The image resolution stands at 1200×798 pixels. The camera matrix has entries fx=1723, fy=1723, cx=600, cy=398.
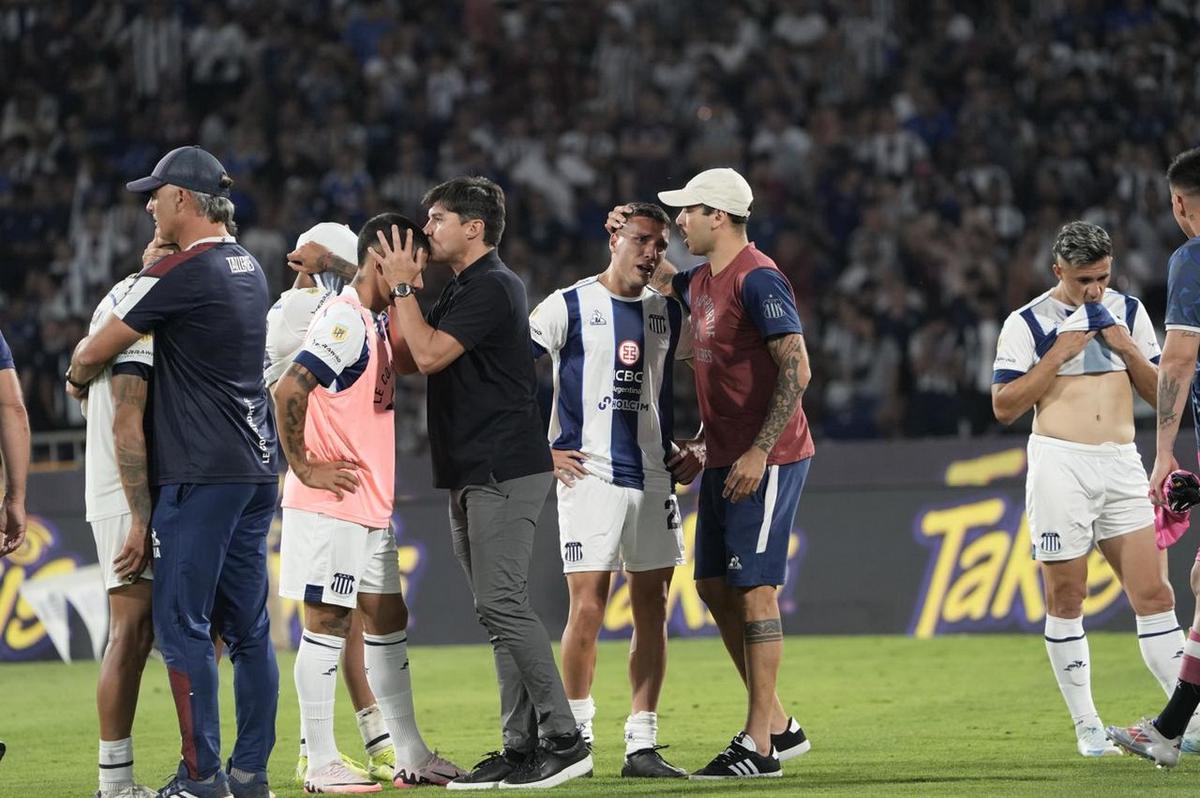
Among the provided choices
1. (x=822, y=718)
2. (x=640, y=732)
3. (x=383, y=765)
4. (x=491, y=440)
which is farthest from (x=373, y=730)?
(x=822, y=718)

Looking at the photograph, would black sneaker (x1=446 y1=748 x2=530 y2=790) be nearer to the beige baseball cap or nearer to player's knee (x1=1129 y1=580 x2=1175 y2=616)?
the beige baseball cap

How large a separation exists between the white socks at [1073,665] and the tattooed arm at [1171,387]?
3.20ft

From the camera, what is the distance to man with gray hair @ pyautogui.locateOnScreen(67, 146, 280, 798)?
6590mm

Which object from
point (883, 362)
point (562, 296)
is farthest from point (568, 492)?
point (883, 362)

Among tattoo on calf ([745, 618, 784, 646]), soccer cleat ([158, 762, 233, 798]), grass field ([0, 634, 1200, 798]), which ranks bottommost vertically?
grass field ([0, 634, 1200, 798])

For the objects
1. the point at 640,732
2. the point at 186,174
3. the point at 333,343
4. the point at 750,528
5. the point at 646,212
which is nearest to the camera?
the point at 186,174

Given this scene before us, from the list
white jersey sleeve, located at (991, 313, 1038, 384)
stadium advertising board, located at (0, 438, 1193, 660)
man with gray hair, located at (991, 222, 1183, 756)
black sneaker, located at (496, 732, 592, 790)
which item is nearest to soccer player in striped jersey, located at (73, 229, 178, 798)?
black sneaker, located at (496, 732, 592, 790)

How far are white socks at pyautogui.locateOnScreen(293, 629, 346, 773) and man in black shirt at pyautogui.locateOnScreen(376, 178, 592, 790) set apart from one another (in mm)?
580

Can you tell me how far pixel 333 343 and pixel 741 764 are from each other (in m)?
2.49

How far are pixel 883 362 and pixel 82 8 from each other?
1292 cm

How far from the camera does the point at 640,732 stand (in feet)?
25.6

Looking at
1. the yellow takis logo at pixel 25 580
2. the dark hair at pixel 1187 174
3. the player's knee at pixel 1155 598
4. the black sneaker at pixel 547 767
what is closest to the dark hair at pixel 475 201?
the black sneaker at pixel 547 767

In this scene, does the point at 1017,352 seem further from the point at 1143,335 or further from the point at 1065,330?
the point at 1143,335

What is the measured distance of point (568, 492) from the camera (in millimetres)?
8266
